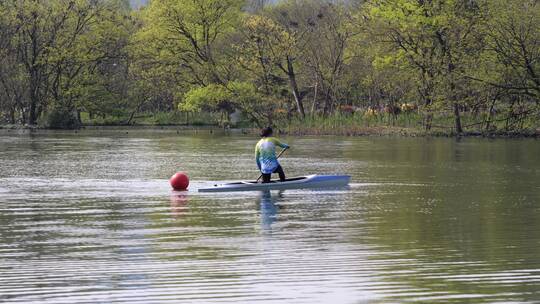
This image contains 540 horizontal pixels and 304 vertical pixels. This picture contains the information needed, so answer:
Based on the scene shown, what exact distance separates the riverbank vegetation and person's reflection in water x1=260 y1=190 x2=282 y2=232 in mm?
37447

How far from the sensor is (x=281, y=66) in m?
79.6

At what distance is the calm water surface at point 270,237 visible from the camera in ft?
43.0

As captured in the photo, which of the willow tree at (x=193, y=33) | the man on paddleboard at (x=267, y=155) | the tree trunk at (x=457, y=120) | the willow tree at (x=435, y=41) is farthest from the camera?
the willow tree at (x=193, y=33)

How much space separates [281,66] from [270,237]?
6177 cm

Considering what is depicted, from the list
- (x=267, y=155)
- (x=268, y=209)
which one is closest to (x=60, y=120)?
(x=267, y=155)

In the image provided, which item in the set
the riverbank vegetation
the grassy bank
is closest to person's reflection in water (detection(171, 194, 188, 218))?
the riverbank vegetation

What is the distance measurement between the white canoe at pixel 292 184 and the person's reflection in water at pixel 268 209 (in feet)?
0.80

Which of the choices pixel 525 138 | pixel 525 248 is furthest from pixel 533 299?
pixel 525 138

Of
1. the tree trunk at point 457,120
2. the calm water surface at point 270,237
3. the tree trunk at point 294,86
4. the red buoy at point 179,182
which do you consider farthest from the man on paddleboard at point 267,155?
the tree trunk at point 294,86

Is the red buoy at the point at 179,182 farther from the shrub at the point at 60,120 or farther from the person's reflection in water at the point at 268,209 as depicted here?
the shrub at the point at 60,120

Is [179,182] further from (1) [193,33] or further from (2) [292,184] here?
(1) [193,33]

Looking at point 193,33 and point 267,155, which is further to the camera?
point 193,33

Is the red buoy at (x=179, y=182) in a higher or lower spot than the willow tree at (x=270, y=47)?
lower

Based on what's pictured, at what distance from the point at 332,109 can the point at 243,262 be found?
68.1 m
